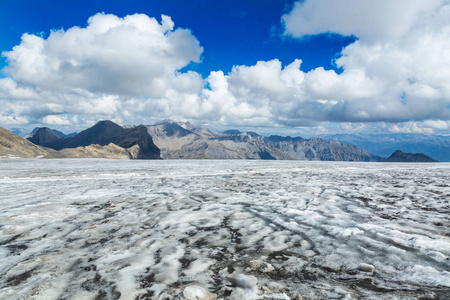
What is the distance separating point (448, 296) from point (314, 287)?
4.92ft

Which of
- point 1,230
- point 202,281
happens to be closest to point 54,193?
point 1,230

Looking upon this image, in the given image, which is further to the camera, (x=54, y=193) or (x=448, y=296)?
(x=54, y=193)

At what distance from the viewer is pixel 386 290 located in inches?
113

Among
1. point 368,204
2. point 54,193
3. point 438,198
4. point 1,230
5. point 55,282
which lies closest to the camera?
point 55,282

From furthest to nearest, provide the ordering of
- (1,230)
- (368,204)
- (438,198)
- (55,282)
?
(438,198)
(368,204)
(1,230)
(55,282)

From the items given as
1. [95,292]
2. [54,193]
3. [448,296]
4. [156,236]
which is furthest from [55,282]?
[54,193]

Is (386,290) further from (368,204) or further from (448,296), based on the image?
(368,204)

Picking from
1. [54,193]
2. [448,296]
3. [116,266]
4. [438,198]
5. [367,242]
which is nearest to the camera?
[448,296]

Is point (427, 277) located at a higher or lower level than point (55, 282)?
higher

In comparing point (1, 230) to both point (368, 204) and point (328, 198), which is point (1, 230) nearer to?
point (328, 198)

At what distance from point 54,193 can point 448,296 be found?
1150 centimetres

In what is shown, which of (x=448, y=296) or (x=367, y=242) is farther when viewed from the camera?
(x=367, y=242)

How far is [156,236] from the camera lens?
483 centimetres

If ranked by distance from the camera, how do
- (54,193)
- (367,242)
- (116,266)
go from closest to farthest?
(116,266) → (367,242) → (54,193)
